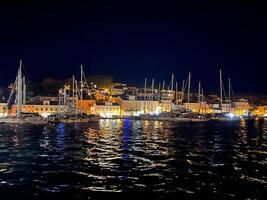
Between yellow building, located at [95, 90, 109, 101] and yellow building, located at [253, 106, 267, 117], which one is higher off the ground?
yellow building, located at [95, 90, 109, 101]

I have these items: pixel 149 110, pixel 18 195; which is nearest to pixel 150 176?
pixel 18 195

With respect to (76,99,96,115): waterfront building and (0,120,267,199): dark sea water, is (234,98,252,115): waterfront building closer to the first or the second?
(76,99,96,115): waterfront building

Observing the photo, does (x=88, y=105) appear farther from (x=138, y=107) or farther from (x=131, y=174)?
(x=131, y=174)

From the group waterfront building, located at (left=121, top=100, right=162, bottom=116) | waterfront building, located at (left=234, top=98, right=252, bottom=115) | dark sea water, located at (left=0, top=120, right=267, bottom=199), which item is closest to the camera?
dark sea water, located at (left=0, top=120, right=267, bottom=199)

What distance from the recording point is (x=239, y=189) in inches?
661

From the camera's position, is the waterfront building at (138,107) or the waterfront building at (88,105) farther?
the waterfront building at (138,107)

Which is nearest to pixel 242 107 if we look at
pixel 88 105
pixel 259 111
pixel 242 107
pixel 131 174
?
pixel 242 107

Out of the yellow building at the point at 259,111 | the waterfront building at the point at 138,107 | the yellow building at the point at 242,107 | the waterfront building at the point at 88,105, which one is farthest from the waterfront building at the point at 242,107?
the waterfront building at the point at 88,105

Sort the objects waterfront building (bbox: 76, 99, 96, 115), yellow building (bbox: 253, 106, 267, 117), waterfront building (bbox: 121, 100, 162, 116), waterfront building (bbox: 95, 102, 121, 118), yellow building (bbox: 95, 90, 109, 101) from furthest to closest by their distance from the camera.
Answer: yellow building (bbox: 253, 106, 267, 117), yellow building (bbox: 95, 90, 109, 101), waterfront building (bbox: 121, 100, 162, 116), waterfront building (bbox: 76, 99, 96, 115), waterfront building (bbox: 95, 102, 121, 118)

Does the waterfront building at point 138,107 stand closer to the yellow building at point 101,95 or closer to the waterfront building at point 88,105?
the waterfront building at point 88,105

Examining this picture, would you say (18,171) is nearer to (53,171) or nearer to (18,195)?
(53,171)

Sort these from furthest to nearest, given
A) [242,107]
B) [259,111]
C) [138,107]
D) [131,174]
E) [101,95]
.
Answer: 1. [259,111]
2. [242,107]
3. [101,95]
4. [138,107]
5. [131,174]

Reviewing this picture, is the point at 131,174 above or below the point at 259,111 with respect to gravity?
below

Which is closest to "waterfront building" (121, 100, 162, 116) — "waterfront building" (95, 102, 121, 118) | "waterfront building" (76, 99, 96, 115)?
"waterfront building" (95, 102, 121, 118)
